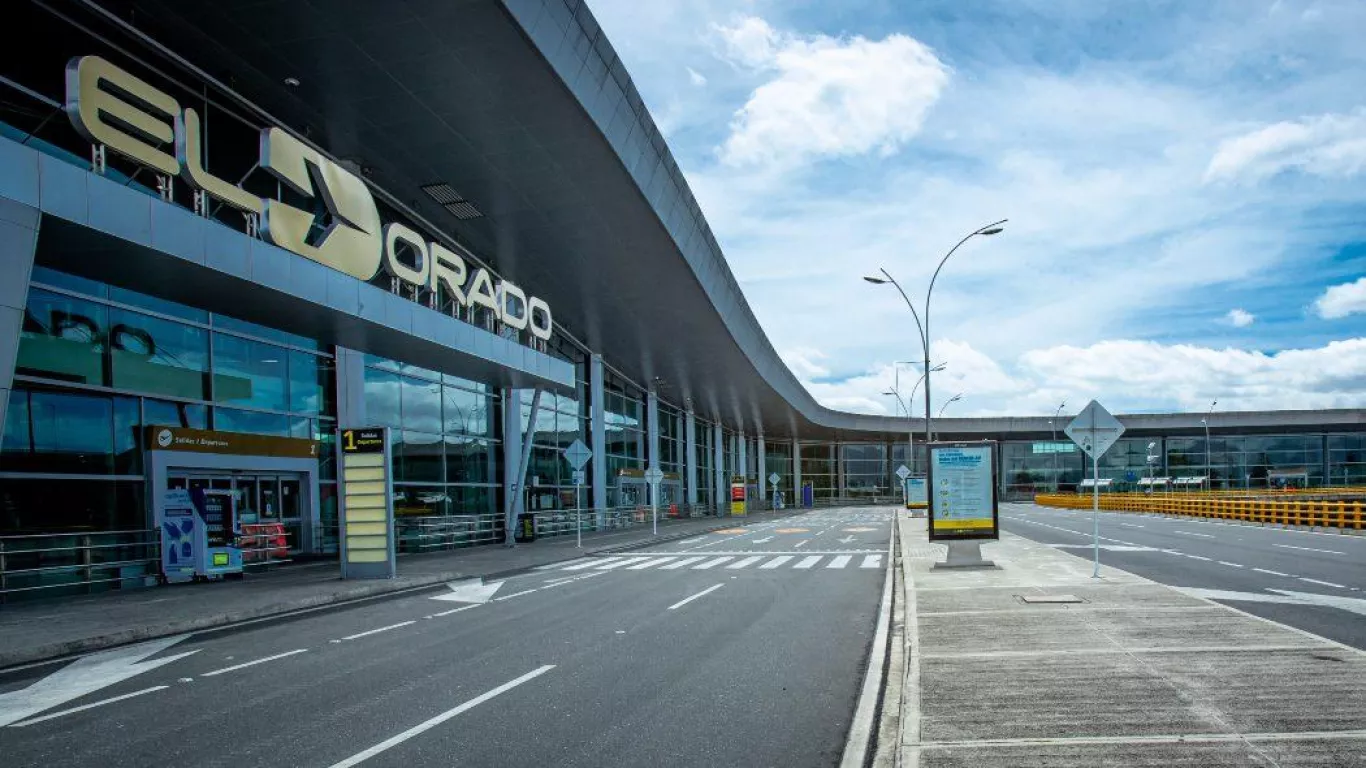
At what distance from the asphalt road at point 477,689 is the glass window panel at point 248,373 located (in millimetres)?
8787

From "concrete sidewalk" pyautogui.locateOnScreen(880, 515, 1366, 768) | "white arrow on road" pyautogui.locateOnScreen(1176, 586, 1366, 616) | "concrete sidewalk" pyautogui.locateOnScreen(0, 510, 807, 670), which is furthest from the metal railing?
"white arrow on road" pyautogui.locateOnScreen(1176, 586, 1366, 616)

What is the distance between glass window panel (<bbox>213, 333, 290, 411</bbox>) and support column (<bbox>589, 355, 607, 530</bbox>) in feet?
71.3

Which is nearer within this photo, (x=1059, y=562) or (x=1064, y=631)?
(x=1064, y=631)

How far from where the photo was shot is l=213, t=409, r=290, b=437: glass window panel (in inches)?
866

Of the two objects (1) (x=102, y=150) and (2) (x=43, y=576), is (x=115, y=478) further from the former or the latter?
(1) (x=102, y=150)

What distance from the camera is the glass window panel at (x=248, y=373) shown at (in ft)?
72.4

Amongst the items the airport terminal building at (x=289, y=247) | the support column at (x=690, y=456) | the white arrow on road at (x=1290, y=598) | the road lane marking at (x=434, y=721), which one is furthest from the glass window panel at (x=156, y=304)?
the support column at (x=690, y=456)

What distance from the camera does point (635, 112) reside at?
2056 cm

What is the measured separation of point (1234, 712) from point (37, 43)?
20011 mm

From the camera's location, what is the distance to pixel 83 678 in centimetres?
1003

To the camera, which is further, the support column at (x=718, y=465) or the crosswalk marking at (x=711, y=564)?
the support column at (x=718, y=465)

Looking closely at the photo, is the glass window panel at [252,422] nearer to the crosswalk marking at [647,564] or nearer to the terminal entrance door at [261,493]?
the terminal entrance door at [261,493]

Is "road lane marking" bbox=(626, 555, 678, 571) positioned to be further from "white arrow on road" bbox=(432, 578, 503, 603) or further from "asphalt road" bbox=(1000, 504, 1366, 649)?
"asphalt road" bbox=(1000, 504, 1366, 649)

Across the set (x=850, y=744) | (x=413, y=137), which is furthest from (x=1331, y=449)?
(x=850, y=744)
